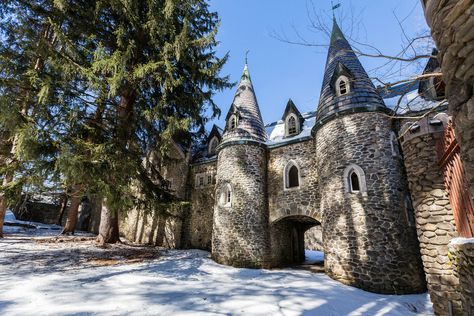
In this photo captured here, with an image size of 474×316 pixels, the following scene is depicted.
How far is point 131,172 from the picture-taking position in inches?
339

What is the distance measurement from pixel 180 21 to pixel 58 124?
23.2 feet

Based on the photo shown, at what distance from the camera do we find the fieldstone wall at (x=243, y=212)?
10758mm

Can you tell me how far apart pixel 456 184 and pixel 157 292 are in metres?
6.42

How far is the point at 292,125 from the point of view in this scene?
13.5m

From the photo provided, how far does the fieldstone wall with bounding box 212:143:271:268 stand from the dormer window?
181 centimetres

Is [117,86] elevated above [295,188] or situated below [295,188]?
above

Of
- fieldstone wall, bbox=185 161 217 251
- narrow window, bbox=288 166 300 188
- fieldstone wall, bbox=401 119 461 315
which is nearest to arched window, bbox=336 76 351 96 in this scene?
narrow window, bbox=288 166 300 188

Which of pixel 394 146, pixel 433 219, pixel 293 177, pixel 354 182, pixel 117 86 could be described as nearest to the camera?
pixel 433 219

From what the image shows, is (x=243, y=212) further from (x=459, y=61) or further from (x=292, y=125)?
(x=459, y=61)

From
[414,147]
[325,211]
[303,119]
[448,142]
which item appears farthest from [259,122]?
[448,142]

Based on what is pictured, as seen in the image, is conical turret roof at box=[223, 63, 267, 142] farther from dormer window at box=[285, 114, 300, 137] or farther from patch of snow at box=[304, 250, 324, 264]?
patch of snow at box=[304, 250, 324, 264]

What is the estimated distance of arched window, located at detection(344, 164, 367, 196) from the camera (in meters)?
8.87

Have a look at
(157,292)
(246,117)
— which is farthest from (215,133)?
(157,292)

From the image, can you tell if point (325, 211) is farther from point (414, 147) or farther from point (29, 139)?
point (29, 139)
